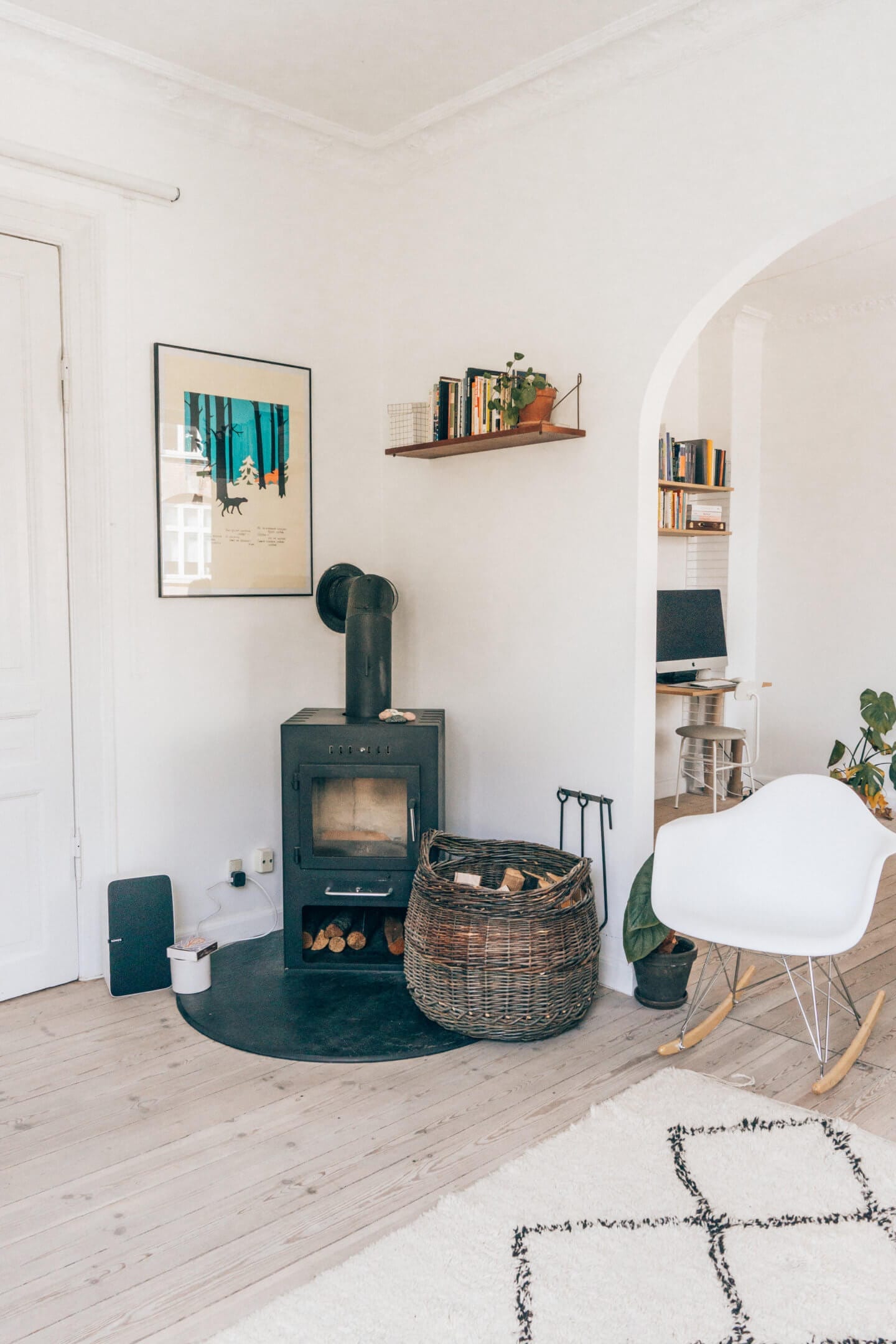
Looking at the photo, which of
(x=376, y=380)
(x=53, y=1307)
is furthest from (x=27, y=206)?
(x=53, y=1307)

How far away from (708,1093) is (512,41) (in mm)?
3009

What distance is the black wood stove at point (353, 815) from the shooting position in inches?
127

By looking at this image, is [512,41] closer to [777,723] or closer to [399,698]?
[399,698]

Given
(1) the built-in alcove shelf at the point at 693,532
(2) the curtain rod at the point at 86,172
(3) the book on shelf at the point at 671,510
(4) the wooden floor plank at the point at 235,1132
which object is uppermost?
(2) the curtain rod at the point at 86,172

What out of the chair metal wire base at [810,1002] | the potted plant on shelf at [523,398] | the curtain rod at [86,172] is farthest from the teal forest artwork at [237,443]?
the chair metal wire base at [810,1002]

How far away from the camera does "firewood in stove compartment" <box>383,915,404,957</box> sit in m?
3.36

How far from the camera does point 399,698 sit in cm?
398

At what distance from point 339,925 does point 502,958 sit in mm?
837

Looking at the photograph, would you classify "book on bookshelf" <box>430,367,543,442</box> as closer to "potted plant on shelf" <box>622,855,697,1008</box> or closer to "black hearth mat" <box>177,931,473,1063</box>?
"potted plant on shelf" <box>622,855,697,1008</box>

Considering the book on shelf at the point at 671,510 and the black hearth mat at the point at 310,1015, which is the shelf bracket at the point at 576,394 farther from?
the book on shelf at the point at 671,510

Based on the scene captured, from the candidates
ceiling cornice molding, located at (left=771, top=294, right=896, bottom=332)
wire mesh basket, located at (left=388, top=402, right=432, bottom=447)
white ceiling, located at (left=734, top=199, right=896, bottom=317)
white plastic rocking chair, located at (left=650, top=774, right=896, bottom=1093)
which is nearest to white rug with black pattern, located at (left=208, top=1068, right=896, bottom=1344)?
white plastic rocking chair, located at (left=650, top=774, right=896, bottom=1093)

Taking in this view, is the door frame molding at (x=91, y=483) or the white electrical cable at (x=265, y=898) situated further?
the white electrical cable at (x=265, y=898)

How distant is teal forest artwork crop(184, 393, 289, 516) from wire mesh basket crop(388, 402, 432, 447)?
406 millimetres

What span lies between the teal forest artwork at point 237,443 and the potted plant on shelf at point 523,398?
835 millimetres
